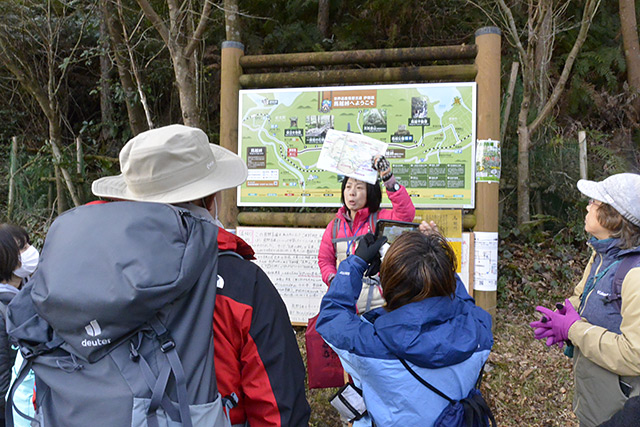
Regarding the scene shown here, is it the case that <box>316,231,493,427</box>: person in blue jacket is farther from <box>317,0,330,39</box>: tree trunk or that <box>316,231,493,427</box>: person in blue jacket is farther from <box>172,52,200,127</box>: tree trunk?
<box>317,0,330,39</box>: tree trunk

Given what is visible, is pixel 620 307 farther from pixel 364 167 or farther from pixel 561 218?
pixel 561 218

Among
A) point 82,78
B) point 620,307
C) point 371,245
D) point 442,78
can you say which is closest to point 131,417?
point 371,245

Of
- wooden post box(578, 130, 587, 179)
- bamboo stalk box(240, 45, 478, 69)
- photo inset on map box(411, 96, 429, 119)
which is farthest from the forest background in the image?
photo inset on map box(411, 96, 429, 119)

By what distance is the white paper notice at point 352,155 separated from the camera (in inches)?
127

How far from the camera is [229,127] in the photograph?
5.08 meters

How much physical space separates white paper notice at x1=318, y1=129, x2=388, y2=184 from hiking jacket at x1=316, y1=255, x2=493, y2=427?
1525 mm

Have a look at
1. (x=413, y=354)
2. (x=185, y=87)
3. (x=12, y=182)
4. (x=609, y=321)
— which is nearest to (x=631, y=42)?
(x=185, y=87)

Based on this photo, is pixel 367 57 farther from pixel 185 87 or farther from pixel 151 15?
pixel 151 15

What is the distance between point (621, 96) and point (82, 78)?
10316 mm

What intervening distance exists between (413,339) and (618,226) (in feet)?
4.59

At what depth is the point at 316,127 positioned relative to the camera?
16.0ft

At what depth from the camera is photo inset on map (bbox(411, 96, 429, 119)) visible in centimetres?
463

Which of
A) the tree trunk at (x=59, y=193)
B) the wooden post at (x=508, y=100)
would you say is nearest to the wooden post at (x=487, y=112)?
the wooden post at (x=508, y=100)

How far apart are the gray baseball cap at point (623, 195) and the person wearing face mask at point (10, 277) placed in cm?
261
